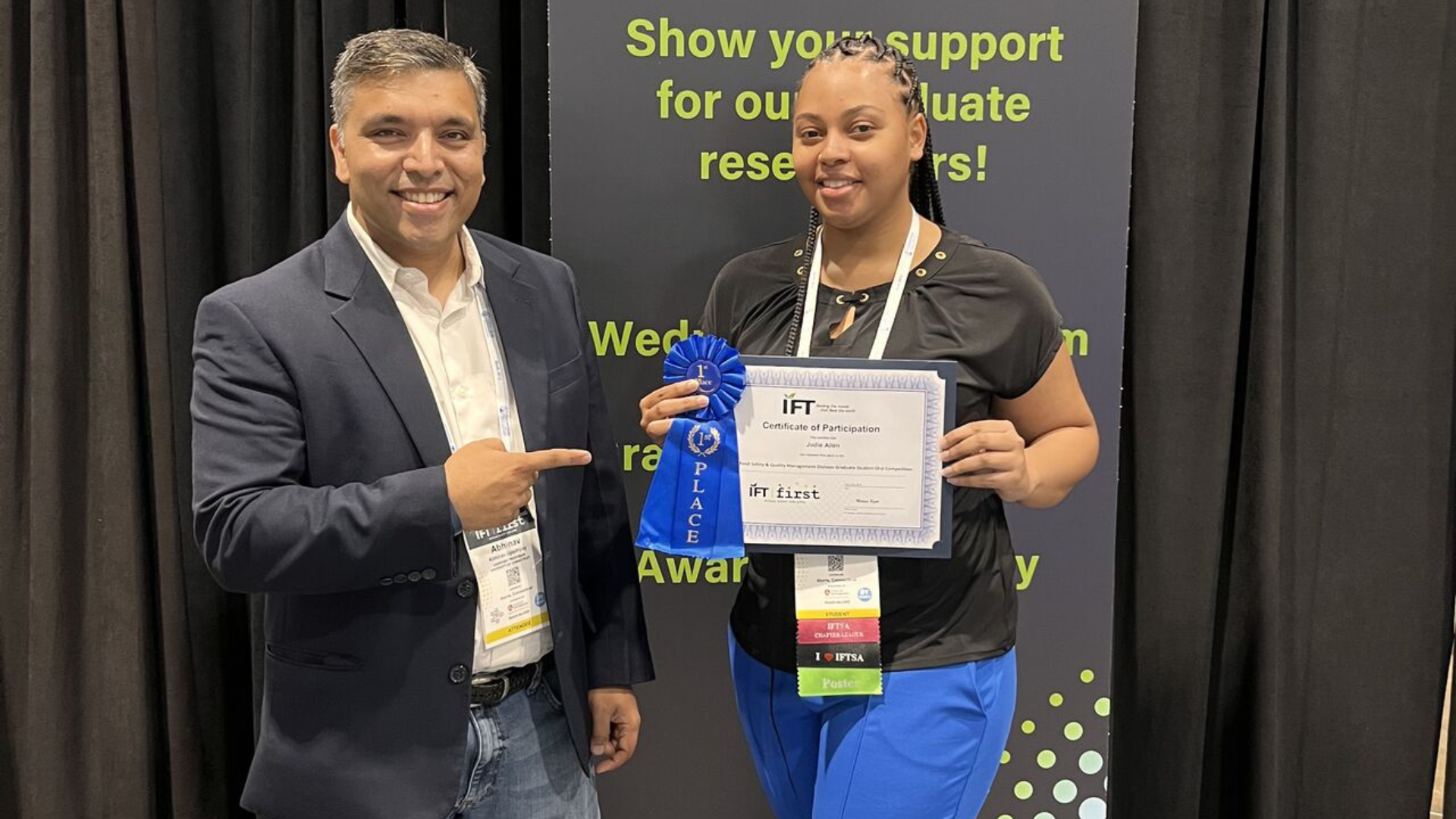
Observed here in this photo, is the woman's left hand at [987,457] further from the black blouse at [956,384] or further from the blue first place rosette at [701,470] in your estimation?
the blue first place rosette at [701,470]

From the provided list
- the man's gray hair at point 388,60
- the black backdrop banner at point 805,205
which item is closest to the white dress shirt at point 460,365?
the man's gray hair at point 388,60

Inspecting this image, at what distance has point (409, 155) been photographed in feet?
5.11

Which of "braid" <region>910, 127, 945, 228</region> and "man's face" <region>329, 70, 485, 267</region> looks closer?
"man's face" <region>329, 70, 485, 267</region>

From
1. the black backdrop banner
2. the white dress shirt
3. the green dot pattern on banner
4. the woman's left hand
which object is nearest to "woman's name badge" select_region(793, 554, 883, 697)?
the woman's left hand

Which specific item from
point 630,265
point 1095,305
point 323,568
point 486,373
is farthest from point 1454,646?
point 323,568

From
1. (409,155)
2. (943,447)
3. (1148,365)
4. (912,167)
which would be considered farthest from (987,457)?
(1148,365)

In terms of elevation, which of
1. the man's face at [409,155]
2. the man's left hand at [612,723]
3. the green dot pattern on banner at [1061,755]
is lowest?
the green dot pattern on banner at [1061,755]

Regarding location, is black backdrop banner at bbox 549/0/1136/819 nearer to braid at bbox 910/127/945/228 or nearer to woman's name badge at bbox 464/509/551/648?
braid at bbox 910/127/945/228

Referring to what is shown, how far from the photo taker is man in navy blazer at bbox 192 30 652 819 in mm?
1448

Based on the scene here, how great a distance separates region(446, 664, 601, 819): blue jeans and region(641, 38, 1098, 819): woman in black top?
0.32 metres

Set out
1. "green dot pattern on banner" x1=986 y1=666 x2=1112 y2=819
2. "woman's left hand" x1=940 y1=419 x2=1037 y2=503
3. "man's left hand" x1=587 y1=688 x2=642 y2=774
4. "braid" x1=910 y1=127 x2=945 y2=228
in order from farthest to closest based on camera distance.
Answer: "green dot pattern on banner" x1=986 y1=666 x2=1112 y2=819
"braid" x1=910 y1=127 x2=945 y2=228
"man's left hand" x1=587 y1=688 x2=642 y2=774
"woman's left hand" x1=940 y1=419 x2=1037 y2=503

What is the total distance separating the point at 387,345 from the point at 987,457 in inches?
34.3

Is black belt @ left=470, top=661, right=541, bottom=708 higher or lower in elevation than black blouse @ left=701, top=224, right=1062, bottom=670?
lower

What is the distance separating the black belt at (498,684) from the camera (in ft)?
5.31
